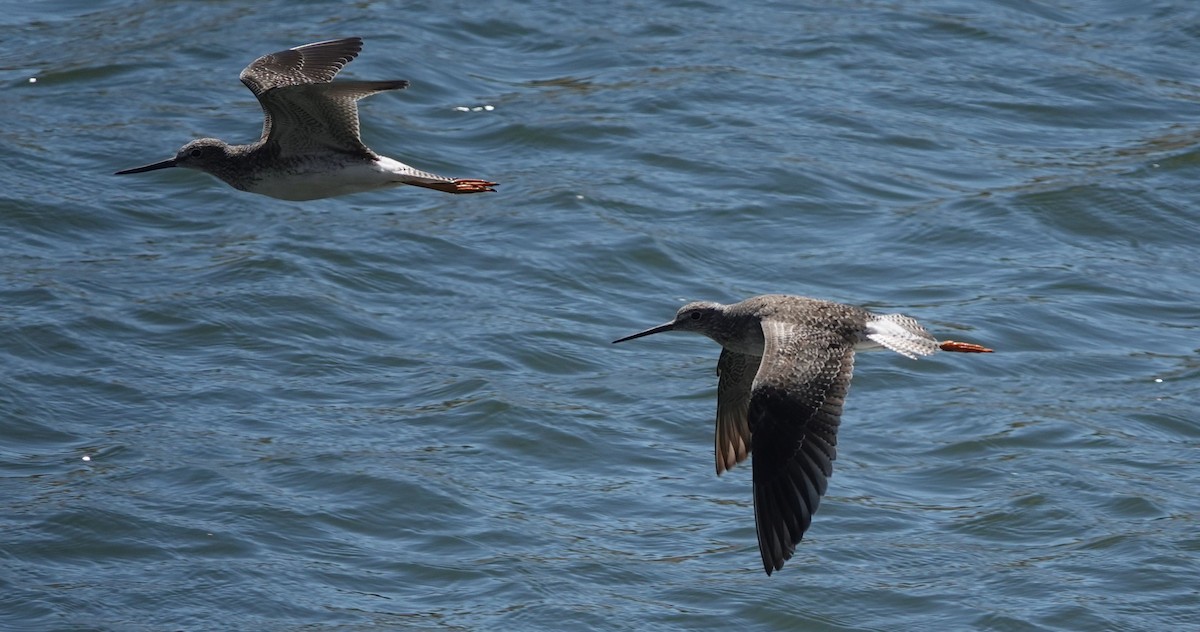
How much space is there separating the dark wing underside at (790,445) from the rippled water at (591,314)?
3747 millimetres

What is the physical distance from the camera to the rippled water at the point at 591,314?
1296 centimetres

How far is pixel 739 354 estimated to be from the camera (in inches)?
409

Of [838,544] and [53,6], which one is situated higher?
[53,6]

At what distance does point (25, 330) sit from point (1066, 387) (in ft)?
29.4

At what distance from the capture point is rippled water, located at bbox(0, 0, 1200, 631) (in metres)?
13.0

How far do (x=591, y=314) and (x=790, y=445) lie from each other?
24.4 ft

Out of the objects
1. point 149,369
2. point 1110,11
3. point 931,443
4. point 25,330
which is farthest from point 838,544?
point 1110,11

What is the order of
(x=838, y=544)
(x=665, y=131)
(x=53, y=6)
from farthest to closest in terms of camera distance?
1. (x=53, y=6)
2. (x=665, y=131)
3. (x=838, y=544)

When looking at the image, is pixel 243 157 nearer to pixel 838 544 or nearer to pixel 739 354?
pixel 739 354

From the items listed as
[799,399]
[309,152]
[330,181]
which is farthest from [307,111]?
[799,399]

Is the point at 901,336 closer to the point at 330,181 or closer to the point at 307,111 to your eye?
the point at 330,181

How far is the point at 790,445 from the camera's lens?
29.0 feet

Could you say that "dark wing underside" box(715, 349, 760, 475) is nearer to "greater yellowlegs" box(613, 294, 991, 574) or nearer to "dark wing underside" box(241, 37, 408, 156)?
"greater yellowlegs" box(613, 294, 991, 574)

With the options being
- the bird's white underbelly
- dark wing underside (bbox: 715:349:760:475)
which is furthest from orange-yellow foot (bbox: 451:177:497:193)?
dark wing underside (bbox: 715:349:760:475)
